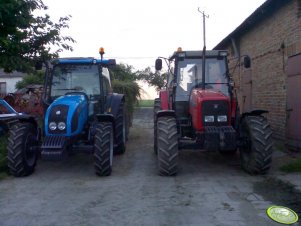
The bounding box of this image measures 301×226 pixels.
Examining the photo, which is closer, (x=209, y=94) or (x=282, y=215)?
(x=282, y=215)

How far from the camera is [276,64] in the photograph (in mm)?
11594

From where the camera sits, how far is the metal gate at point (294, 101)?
988cm

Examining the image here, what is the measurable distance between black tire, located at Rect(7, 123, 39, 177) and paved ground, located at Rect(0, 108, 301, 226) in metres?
0.18

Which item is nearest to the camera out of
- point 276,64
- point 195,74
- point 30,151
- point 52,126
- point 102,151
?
point 102,151

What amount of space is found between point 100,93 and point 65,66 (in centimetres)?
96

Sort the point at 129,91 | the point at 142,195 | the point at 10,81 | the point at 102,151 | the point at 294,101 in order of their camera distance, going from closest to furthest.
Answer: the point at 142,195
the point at 102,151
the point at 294,101
the point at 129,91
the point at 10,81

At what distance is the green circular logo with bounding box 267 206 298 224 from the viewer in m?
5.26

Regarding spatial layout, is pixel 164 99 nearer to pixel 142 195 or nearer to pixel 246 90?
pixel 142 195

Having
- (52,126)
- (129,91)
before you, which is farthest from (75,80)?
(129,91)

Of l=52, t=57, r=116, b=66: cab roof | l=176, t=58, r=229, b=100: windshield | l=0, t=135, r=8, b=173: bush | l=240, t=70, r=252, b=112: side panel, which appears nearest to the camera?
l=0, t=135, r=8, b=173: bush

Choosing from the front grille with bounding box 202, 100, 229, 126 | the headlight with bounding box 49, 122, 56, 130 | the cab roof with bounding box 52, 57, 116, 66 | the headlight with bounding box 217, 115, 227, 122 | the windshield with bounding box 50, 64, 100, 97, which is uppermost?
the cab roof with bounding box 52, 57, 116, 66

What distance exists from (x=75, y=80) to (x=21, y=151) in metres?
2.27

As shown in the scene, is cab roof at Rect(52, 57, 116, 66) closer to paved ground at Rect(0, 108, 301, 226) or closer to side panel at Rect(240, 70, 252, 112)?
paved ground at Rect(0, 108, 301, 226)

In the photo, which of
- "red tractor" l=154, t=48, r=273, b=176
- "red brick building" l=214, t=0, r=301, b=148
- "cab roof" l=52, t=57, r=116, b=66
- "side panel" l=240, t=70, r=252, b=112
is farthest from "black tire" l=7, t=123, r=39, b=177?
"side panel" l=240, t=70, r=252, b=112
